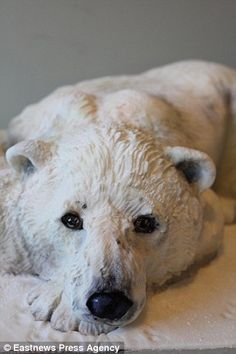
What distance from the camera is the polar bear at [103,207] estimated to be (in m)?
1.31

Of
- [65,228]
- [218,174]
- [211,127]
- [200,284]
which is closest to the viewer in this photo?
[65,228]

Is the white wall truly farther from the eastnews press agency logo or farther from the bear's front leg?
the eastnews press agency logo

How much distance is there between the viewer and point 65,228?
140 centimetres

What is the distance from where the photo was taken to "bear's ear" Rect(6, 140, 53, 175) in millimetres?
1472

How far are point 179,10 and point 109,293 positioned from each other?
155 cm

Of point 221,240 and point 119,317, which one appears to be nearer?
point 119,317

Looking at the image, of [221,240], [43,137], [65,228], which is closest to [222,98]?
[221,240]

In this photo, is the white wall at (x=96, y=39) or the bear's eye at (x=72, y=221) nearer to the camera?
the bear's eye at (x=72, y=221)

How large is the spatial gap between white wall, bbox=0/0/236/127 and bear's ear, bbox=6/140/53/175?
3.42 ft

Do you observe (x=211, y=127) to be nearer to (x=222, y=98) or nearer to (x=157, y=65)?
(x=222, y=98)

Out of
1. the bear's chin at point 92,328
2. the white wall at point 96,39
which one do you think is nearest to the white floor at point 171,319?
the bear's chin at point 92,328

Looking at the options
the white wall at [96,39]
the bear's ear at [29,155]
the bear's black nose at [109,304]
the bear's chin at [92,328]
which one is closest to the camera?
the bear's black nose at [109,304]

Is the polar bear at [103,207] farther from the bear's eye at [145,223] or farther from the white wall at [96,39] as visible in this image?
the white wall at [96,39]

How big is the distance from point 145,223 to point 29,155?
31cm
